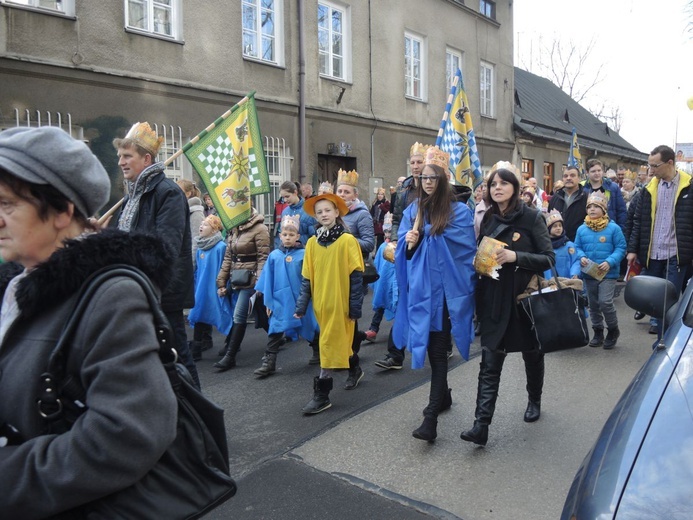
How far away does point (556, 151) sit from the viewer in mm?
25844

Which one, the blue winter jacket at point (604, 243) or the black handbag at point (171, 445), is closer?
the black handbag at point (171, 445)

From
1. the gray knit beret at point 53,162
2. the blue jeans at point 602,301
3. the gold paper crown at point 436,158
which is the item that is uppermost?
the gold paper crown at point 436,158

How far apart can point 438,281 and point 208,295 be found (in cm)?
323

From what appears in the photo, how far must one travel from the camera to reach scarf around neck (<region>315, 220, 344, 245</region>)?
499 centimetres

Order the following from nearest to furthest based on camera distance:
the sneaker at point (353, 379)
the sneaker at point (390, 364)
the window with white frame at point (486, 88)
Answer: the sneaker at point (353, 379) < the sneaker at point (390, 364) < the window with white frame at point (486, 88)

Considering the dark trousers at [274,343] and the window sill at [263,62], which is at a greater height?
the window sill at [263,62]

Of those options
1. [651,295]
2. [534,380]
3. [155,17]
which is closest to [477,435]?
[534,380]

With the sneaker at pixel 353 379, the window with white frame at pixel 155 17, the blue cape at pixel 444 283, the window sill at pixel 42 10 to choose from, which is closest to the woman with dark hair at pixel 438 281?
the blue cape at pixel 444 283

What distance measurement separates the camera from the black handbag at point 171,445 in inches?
51.2

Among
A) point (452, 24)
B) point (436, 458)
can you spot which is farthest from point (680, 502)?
point (452, 24)

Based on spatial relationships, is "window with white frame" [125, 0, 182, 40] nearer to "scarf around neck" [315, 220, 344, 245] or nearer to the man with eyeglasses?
"scarf around neck" [315, 220, 344, 245]

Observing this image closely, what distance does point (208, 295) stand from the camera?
6.55 metres

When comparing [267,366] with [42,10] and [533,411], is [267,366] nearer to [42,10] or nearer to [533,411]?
[533,411]

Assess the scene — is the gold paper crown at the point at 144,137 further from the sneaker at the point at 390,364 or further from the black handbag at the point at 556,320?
the sneaker at the point at 390,364
